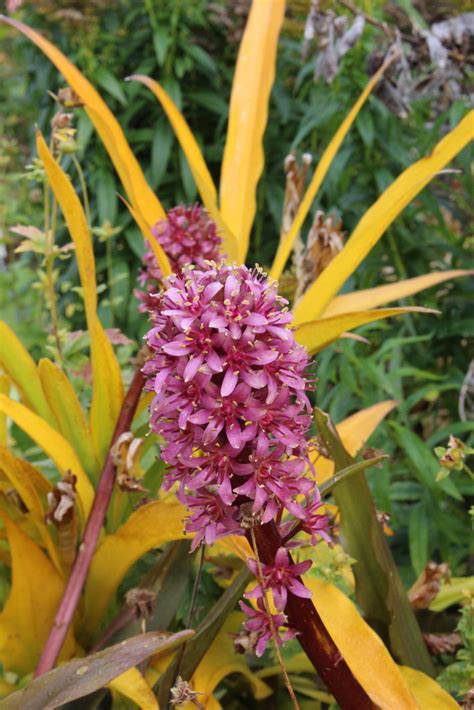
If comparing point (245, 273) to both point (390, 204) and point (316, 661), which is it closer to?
point (316, 661)

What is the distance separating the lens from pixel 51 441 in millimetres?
985

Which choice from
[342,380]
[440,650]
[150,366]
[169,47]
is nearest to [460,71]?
[342,380]

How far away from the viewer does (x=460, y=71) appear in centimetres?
165

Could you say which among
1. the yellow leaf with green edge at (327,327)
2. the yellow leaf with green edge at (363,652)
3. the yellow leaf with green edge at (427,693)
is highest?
the yellow leaf with green edge at (327,327)

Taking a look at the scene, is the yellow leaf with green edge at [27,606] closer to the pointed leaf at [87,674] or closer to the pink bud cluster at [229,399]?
the pointed leaf at [87,674]

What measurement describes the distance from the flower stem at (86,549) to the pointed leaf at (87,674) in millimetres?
126

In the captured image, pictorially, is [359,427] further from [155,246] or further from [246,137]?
[246,137]

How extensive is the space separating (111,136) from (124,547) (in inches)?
19.8

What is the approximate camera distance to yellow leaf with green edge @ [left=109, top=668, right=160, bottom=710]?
80 centimetres

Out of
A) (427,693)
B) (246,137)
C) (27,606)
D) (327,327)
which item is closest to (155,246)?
(327,327)

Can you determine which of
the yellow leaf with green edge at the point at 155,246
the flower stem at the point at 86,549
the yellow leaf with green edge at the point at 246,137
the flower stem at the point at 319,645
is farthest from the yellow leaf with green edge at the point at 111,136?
the flower stem at the point at 319,645

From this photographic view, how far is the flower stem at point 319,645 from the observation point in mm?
715

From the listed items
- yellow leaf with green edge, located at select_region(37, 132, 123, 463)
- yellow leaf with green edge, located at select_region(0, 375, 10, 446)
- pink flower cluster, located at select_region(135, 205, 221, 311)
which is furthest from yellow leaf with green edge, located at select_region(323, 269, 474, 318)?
yellow leaf with green edge, located at select_region(0, 375, 10, 446)

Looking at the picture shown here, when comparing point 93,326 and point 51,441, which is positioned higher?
point 93,326
